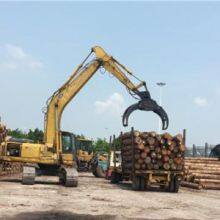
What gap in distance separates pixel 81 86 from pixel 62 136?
3107 millimetres

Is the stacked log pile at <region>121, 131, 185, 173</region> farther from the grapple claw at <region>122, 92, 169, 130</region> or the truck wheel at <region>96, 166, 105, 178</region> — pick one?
the truck wheel at <region>96, 166, 105, 178</region>

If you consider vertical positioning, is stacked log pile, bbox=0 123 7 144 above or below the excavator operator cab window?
above

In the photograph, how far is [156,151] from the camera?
23.9 metres

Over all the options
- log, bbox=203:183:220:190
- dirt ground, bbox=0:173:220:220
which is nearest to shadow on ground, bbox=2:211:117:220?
dirt ground, bbox=0:173:220:220

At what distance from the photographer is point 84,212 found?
45.0 feet

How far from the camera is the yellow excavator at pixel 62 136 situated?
78.6 feet

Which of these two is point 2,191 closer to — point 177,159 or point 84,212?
point 84,212

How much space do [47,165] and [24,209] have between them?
11368mm

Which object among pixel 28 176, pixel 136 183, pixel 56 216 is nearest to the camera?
pixel 56 216

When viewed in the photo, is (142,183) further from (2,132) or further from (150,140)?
(2,132)

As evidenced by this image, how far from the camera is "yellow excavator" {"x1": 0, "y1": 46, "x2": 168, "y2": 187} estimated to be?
23969 mm

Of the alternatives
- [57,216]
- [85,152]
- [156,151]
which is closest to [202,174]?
[156,151]

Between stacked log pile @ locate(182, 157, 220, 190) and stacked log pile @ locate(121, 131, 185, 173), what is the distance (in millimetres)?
3668

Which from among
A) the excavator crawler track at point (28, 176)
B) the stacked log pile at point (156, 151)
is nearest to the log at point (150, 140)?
the stacked log pile at point (156, 151)
